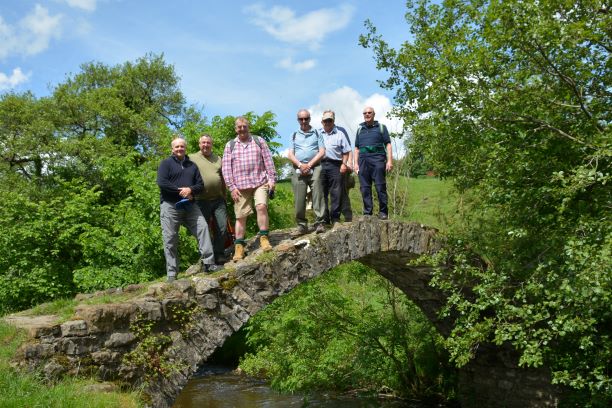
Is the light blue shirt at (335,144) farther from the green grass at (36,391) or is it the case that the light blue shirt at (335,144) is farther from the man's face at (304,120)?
the green grass at (36,391)

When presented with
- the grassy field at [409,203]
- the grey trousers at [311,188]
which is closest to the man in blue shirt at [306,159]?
the grey trousers at [311,188]

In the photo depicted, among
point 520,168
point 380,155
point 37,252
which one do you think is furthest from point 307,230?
point 37,252

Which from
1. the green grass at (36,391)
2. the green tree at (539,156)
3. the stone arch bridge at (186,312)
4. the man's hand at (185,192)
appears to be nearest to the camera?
the green grass at (36,391)

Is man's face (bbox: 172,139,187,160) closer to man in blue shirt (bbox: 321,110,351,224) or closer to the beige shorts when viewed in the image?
the beige shorts

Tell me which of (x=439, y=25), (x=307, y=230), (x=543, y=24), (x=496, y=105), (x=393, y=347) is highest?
(x=439, y=25)

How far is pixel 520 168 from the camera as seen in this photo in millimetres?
6883

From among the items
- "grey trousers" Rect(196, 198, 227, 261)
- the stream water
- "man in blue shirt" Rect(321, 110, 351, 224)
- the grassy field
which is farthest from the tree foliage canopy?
"man in blue shirt" Rect(321, 110, 351, 224)

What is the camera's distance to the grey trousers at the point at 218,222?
744cm

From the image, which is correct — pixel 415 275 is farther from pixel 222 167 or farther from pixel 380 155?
pixel 222 167

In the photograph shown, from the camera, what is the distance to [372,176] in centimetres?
813

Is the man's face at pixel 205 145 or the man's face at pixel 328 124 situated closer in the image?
the man's face at pixel 205 145

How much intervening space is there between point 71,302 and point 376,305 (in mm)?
8111

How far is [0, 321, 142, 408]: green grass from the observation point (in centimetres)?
468

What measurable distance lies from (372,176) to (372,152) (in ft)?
1.12
